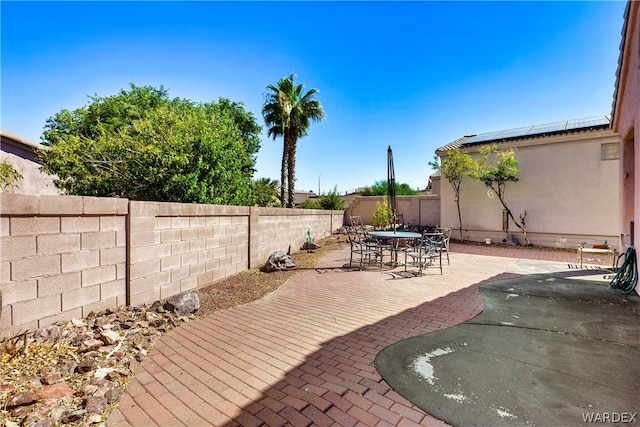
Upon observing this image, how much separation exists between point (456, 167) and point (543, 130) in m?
4.06

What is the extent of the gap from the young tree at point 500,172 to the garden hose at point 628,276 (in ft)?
23.7

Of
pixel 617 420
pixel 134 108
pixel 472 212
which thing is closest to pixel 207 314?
pixel 617 420

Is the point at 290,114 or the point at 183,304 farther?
the point at 290,114

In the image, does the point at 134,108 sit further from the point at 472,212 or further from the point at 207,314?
the point at 472,212

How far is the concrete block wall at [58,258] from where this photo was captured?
2.88 m

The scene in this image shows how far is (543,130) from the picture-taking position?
43.5 feet

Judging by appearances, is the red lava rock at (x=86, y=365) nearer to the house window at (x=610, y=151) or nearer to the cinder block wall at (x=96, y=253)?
the cinder block wall at (x=96, y=253)

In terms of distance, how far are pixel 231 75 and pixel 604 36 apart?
441 inches

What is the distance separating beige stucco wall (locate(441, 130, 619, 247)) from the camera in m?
11.2

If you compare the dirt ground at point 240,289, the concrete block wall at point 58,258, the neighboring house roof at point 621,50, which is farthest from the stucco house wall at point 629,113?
the concrete block wall at point 58,258

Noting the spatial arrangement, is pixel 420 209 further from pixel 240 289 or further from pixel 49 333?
pixel 49 333

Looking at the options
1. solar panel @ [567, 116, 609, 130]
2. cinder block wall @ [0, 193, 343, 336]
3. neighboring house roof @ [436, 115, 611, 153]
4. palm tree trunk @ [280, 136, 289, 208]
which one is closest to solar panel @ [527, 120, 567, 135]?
neighboring house roof @ [436, 115, 611, 153]

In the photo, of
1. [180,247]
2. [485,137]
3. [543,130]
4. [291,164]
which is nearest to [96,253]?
[180,247]

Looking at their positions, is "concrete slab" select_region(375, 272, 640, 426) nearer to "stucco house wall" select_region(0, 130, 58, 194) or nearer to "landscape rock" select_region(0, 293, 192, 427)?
"landscape rock" select_region(0, 293, 192, 427)
